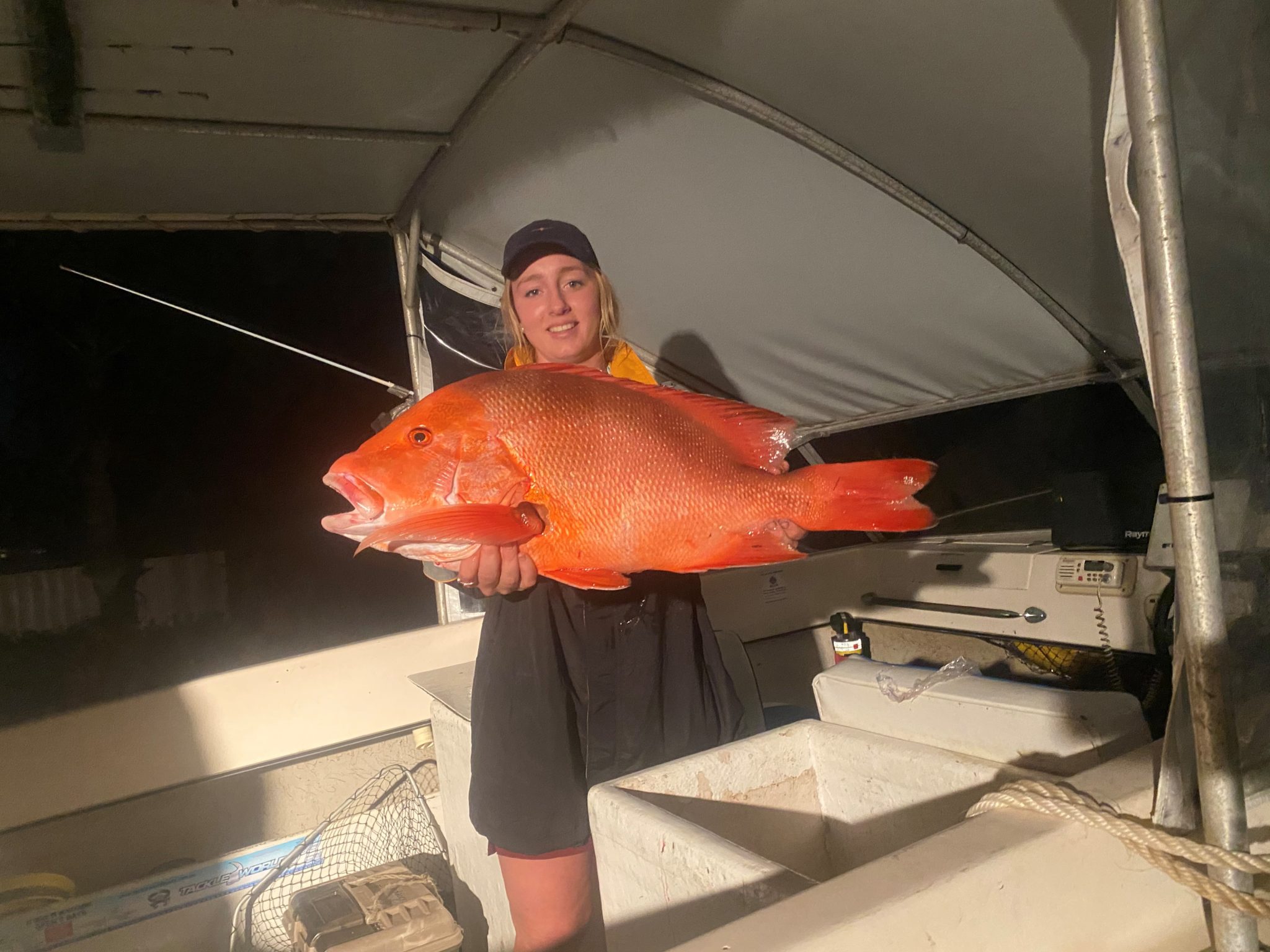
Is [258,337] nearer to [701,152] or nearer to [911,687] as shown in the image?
[701,152]

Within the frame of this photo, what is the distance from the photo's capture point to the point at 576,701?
1.58 m

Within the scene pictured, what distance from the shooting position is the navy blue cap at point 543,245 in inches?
64.1

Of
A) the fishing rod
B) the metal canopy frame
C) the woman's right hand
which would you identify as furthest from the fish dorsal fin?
the fishing rod

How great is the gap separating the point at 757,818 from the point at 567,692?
448mm

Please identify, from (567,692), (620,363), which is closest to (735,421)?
(620,363)


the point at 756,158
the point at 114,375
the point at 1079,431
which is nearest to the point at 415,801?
the point at 756,158

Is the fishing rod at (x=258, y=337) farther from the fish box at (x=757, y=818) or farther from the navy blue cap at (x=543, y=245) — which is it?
the fish box at (x=757, y=818)

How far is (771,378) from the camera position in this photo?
342 cm

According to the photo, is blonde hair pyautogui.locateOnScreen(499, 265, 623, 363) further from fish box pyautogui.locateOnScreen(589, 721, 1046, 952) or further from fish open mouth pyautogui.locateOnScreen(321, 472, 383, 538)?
fish box pyautogui.locateOnScreen(589, 721, 1046, 952)

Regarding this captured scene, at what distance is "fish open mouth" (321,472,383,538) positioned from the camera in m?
1.28

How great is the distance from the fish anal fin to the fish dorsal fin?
169 mm

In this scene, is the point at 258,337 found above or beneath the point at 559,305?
above

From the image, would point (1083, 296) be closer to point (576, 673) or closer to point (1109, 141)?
point (1109, 141)

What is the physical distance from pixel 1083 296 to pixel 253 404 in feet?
38.2
